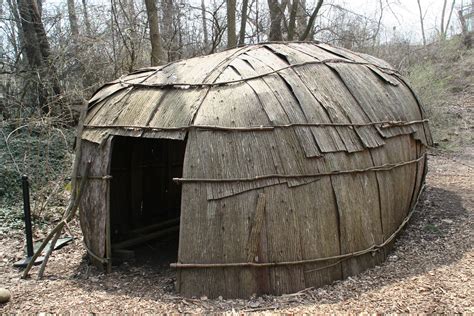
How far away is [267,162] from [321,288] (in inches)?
63.7

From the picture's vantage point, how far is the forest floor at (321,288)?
4.38m

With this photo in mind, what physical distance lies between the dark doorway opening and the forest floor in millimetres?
547

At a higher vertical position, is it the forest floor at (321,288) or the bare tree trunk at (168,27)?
Result: the bare tree trunk at (168,27)

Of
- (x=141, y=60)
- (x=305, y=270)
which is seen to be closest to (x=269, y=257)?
(x=305, y=270)

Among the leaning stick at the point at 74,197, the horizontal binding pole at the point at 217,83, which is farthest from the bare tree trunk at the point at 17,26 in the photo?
the horizontal binding pole at the point at 217,83

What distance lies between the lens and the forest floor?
173 inches

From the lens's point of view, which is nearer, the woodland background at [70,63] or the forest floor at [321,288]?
the forest floor at [321,288]

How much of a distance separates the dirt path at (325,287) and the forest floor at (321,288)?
0.4 inches

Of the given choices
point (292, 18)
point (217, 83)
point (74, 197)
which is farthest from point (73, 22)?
point (217, 83)

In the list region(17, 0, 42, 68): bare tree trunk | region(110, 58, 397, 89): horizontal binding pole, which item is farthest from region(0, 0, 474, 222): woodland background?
region(110, 58, 397, 89): horizontal binding pole

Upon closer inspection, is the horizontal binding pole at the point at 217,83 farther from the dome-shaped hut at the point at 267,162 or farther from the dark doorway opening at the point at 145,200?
the dark doorway opening at the point at 145,200

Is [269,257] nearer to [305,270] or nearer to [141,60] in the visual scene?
[305,270]

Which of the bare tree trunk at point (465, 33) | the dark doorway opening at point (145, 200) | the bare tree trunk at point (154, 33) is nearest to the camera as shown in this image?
the dark doorway opening at point (145, 200)

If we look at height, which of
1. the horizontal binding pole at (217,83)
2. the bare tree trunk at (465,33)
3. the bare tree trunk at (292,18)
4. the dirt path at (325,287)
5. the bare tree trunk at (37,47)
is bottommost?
the dirt path at (325,287)
